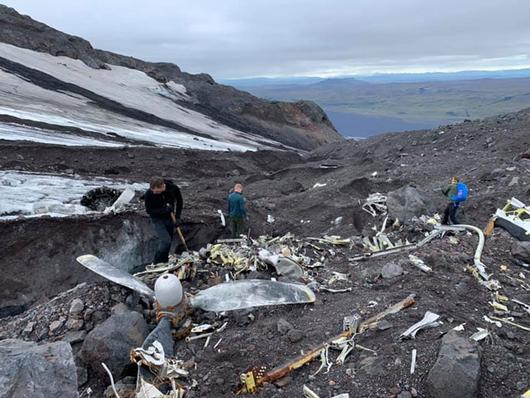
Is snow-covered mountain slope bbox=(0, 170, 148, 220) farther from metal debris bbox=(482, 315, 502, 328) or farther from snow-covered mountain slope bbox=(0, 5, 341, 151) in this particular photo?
metal debris bbox=(482, 315, 502, 328)

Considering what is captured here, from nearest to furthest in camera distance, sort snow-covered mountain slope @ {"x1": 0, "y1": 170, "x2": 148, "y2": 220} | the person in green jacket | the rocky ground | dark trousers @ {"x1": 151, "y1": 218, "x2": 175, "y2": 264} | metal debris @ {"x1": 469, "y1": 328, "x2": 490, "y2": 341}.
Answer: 1. the rocky ground
2. metal debris @ {"x1": 469, "y1": 328, "x2": 490, "y2": 341}
3. dark trousers @ {"x1": 151, "y1": 218, "x2": 175, "y2": 264}
4. the person in green jacket
5. snow-covered mountain slope @ {"x1": 0, "y1": 170, "x2": 148, "y2": 220}

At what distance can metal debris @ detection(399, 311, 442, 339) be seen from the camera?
4.32 m

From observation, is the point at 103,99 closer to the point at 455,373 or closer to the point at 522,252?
the point at 522,252

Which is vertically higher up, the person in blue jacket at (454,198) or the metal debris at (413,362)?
the person in blue jacket at (454,198)

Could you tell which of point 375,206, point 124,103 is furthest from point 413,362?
point 124,103

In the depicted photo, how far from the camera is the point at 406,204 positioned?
28.6 feet

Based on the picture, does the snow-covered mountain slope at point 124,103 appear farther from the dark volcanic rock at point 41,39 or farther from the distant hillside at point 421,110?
the distant hillside at point 421,110

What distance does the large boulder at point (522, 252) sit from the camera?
6.59 m

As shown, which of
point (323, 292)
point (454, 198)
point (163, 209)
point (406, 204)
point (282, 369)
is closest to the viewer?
point (282, 369)

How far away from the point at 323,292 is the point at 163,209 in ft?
8.84

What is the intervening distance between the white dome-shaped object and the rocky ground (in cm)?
31

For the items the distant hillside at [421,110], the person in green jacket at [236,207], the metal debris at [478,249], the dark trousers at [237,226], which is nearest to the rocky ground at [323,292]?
the metal debris at [478,249]

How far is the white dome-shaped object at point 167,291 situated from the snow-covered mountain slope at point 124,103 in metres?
11.8

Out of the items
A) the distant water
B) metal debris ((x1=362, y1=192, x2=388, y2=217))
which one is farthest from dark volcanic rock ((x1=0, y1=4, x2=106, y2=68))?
the distant water
